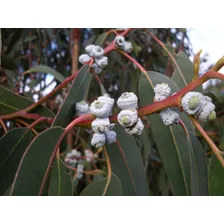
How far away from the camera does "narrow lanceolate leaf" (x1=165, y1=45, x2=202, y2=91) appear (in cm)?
119

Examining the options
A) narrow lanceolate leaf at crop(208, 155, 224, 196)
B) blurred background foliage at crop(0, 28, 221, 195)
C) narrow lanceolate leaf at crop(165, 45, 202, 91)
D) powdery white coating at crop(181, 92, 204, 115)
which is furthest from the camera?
blurred background foliage at crop(0, 28, 221, 195)

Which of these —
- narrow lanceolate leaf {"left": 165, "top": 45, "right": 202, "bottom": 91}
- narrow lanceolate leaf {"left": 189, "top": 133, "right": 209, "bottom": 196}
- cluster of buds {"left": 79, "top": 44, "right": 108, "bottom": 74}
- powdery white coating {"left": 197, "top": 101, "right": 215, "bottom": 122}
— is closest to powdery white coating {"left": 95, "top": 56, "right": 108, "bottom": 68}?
cluster of buds {"left": 79, "top": 44, "right": 108, "bottom": 74}

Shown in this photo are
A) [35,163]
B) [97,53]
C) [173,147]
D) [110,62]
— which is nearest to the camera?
[35,163]

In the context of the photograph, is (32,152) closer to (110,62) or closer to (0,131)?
(0,131)

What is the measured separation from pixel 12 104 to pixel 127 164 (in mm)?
408

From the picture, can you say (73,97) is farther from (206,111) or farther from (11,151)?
(206,111)

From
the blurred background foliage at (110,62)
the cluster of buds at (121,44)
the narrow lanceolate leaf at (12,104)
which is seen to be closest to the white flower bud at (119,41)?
the cluster of buds at (121,44)

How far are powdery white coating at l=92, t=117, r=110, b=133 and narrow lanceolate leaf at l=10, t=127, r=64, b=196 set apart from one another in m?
0.10

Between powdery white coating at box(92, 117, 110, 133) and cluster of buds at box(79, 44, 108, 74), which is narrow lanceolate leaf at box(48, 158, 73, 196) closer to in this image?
powdery white coating at box(92, 117, 110, 133)

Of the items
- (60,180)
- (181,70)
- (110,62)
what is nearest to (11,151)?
(60,180)

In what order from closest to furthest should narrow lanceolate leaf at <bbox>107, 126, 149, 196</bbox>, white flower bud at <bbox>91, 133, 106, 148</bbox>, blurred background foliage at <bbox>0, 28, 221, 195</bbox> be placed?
white flower bud at <bbox>91, 133, 106, 148</bbox>, narrow lanceolate leaf at <bbox>107, 126, 149, 196</bbox>, blurred background foliage at <bbox>0, 28, 221, 195</bbox>

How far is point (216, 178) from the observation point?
0.86 metres

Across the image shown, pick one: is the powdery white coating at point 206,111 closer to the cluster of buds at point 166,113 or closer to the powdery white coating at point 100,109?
the cluster of buds at point 166,113

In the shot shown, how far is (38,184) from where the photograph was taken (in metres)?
0.75
